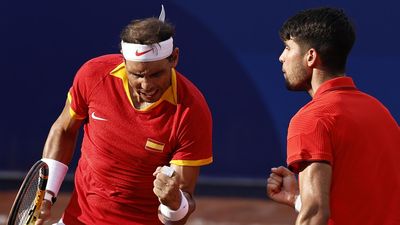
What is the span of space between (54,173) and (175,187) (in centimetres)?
106

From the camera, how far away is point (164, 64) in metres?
5.21

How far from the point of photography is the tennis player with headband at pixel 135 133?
5180 mm

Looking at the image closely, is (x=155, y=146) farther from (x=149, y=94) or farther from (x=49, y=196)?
(x=49, y=196)

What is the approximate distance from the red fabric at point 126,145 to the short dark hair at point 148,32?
244 mm

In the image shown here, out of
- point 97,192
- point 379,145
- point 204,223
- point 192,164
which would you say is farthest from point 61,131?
point 204,223

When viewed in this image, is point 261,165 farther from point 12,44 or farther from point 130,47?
point 130,47

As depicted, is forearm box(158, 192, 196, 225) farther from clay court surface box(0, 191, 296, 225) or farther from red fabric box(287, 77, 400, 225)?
clay court surface box(0, 191, 296, 225)

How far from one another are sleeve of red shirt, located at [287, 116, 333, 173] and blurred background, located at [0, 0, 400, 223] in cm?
570

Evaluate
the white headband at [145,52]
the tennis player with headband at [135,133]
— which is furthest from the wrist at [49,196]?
the white headband at [145,52]

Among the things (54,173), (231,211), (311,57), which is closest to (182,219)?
(54,173)

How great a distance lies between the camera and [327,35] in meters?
3.97

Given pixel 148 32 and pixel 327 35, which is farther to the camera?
pixel 148 32

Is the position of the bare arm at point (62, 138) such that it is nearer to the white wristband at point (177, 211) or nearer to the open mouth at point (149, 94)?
the open mouth at point (149, 94)

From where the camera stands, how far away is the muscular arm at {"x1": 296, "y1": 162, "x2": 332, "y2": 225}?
3627mm
